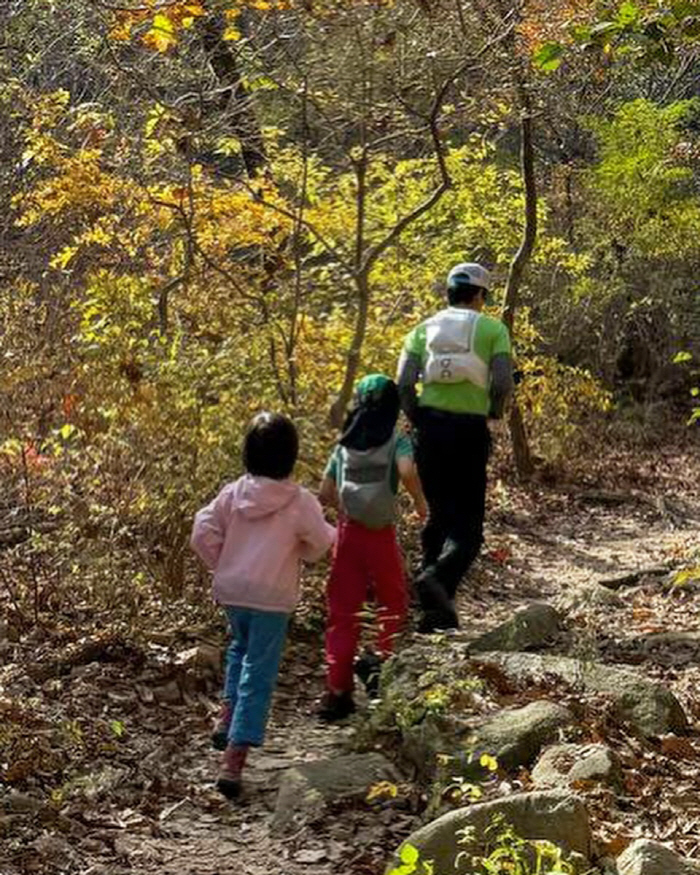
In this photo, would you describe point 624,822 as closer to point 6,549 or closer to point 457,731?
point 457,731

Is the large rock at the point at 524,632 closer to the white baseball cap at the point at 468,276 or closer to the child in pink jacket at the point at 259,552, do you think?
the child in pink jacket at the point at 259,552

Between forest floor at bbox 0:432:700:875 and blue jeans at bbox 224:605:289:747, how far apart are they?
0.99 feet

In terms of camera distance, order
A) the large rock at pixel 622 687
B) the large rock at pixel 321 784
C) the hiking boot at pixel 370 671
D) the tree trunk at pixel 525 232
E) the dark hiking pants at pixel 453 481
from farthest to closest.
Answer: the tree trunk at pixel 525 232 < the dark hiking pants at pixel 453 481 < the hiking boot at pixel 370 671 < the large rock at pixel 622 687 < the large rock at pixel 321 784

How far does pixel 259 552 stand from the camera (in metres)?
5.36

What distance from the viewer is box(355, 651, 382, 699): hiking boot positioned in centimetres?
641

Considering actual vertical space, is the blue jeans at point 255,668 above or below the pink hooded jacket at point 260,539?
below

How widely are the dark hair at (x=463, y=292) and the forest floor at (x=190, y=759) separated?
6.13 feet

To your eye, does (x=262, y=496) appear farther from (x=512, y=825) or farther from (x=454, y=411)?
(x=512, y=825)

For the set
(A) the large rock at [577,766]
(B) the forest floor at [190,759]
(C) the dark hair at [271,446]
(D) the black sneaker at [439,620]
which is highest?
(C) the dark hair at [271,446]

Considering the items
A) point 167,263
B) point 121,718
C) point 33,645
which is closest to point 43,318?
point 167,263

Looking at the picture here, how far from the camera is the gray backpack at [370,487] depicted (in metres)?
6.16

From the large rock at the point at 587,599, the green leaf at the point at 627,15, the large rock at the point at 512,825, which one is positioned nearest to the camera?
the large rock at the point at 512,825

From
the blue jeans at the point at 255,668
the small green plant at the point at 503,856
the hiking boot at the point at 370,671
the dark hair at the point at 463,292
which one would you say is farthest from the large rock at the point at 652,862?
the dark hair at the point at 463,292

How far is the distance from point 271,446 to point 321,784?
1424mm
